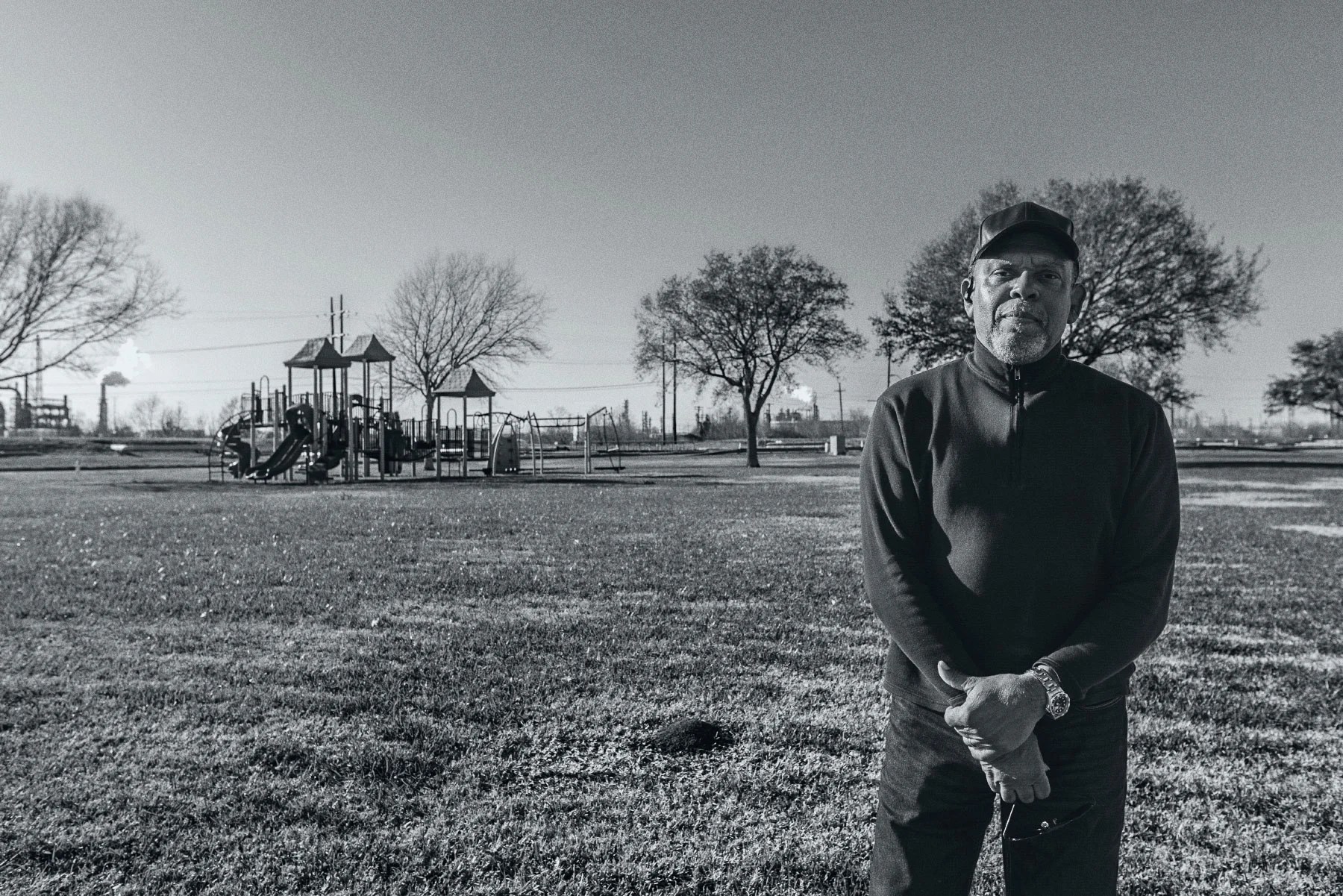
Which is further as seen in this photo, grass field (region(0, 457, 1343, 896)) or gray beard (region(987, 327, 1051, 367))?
grass field (region(0, 457, 1343, 896))

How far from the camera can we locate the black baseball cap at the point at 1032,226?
2.17 meters

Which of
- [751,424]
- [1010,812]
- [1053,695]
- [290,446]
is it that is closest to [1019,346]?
[1053,695]

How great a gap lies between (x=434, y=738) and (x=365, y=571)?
5377 millimetres

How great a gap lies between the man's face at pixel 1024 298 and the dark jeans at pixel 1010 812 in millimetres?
814

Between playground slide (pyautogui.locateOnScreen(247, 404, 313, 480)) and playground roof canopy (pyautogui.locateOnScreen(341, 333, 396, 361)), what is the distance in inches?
85.0

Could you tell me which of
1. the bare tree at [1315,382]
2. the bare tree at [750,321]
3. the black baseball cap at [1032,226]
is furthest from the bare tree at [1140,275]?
the bare tree at [1315,382]

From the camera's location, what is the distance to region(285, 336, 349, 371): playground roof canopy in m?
29.4

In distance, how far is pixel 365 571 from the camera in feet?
30.7

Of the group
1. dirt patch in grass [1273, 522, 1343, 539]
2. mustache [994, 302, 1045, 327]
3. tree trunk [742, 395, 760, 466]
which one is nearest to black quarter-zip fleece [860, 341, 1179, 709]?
mustache [994, 302, 1045, 327]

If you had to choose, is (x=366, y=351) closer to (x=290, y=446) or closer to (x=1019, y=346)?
(x=290, y=446)

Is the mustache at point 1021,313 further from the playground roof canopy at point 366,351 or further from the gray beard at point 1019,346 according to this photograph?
the playground roof canopy at point 366,351

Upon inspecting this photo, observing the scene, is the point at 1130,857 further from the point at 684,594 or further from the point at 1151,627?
the point at 684,594

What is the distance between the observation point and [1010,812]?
2.14m

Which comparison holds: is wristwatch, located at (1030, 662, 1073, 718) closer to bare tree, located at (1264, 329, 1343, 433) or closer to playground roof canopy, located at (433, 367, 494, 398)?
playground roof canopy, located at (433, 367, 494, 398)
